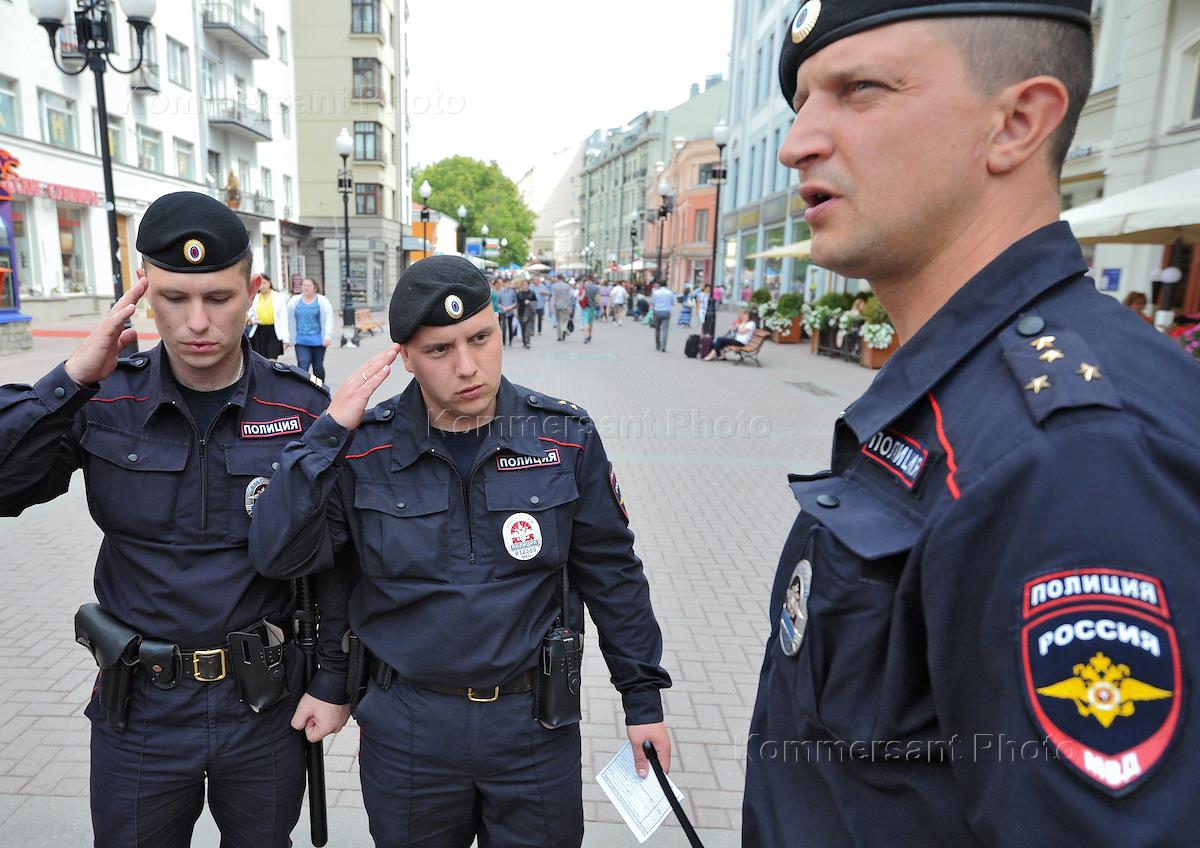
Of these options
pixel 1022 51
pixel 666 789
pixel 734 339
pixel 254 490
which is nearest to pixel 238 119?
pixel 734 339

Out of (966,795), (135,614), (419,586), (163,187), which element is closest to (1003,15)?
(966,795)

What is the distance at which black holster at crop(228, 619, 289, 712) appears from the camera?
80.9 inches

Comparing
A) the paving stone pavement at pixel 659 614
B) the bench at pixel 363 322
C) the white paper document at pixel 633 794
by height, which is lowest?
the paving stone pavement at pixel 659 614

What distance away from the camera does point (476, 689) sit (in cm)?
198

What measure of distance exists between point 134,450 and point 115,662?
22.1 inches

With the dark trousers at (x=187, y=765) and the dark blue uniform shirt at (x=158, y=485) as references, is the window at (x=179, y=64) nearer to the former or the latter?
the dark blue uniform shirt at (x=158, y=485)

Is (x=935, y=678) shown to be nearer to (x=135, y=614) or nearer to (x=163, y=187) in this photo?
(x=135, y=614)

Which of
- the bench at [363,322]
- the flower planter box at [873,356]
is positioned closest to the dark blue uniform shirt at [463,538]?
the flower planter box at [873,356]

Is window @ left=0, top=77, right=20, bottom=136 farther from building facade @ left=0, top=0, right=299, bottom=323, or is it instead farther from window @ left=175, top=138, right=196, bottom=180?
window @ left=175, top=138, right=196, bottom=180

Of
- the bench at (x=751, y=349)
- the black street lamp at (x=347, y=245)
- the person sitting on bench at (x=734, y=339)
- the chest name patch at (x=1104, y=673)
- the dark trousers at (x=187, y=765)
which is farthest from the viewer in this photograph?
the black street lamp at (x=347, y=245)

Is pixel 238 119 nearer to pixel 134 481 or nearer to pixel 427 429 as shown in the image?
pixel 134 481

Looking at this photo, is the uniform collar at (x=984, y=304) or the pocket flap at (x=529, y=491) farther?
the pocket flap at (x=529, y=491)

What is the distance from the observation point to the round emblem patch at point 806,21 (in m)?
1.12

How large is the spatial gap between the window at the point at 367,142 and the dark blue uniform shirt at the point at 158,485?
41680 mm
